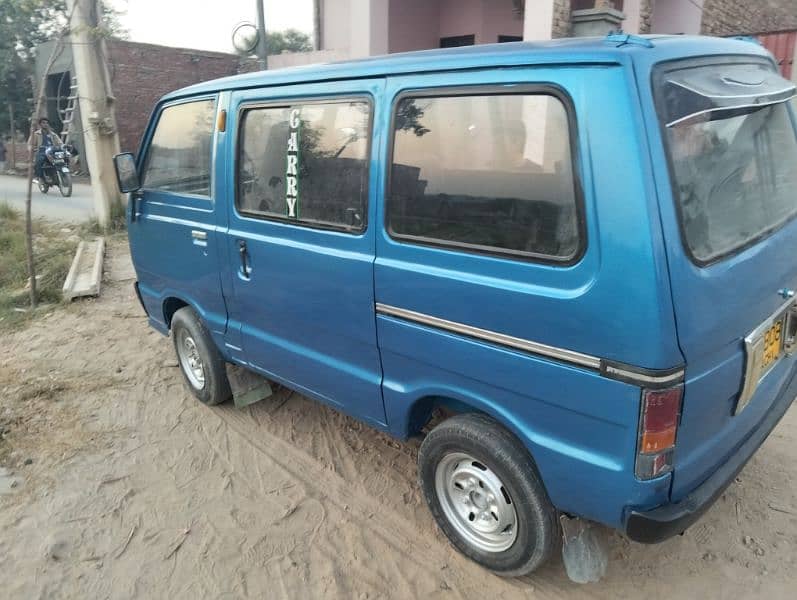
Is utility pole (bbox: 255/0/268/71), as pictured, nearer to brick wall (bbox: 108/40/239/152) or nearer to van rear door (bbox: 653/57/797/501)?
brick wall (bbox: 108/40/239/152)

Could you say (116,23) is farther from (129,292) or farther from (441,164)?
(441,164)

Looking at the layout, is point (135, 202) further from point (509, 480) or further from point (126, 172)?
point (509, 480)

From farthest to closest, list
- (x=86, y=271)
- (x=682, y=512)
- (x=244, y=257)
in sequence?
(x=86, y=271), (x=244, y=257), (x=682, y=512)

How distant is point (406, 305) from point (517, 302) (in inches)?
20.7

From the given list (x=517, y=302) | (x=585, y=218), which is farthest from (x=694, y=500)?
(x=585, y=218)

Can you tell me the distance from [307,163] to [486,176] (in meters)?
1.05

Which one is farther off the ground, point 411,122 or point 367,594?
point 411,122

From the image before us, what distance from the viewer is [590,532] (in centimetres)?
236

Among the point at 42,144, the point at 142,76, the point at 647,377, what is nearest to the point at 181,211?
the point at 647,377

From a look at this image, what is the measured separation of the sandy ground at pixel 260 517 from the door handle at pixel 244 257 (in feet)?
3.49

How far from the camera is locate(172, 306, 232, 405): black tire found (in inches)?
154

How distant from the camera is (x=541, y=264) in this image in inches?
80.8

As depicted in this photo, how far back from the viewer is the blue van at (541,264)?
1873 mm

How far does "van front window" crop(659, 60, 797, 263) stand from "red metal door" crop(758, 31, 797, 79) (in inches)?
364
